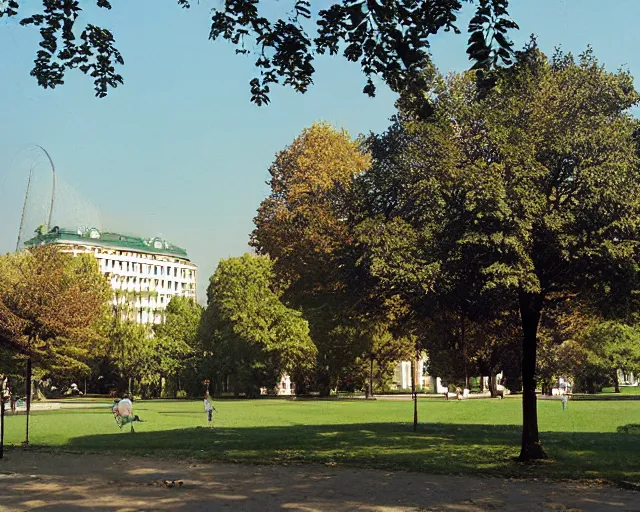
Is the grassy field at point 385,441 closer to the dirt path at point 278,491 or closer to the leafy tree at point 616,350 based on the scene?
the dirt path at point 278,491

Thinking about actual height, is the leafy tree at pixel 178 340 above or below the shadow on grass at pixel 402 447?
above

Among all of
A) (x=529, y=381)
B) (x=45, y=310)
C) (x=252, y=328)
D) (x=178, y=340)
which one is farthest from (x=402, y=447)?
(x=178, y=340)

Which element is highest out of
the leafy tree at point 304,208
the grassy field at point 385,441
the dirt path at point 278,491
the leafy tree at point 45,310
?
the leafy tree at point 304,208

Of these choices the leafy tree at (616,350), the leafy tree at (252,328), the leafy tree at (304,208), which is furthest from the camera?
the leafy tree at (616,350)

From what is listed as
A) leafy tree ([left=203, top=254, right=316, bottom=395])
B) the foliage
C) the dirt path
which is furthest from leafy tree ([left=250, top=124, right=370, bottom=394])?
the dirt path

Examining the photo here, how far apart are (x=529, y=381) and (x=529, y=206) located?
179 inches

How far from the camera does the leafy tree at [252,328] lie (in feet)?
222

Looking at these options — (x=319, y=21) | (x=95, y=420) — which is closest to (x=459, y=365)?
(x=95, y=420)

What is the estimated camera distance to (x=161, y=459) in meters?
21.4

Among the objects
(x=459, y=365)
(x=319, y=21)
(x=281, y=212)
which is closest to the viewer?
(x=319, y=21)

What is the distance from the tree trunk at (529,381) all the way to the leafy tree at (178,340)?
64.8 meters

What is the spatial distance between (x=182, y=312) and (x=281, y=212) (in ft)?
170

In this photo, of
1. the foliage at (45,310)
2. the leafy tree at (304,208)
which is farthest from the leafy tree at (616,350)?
the foliage at (45,310)

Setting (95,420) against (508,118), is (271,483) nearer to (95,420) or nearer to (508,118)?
(508,118)
